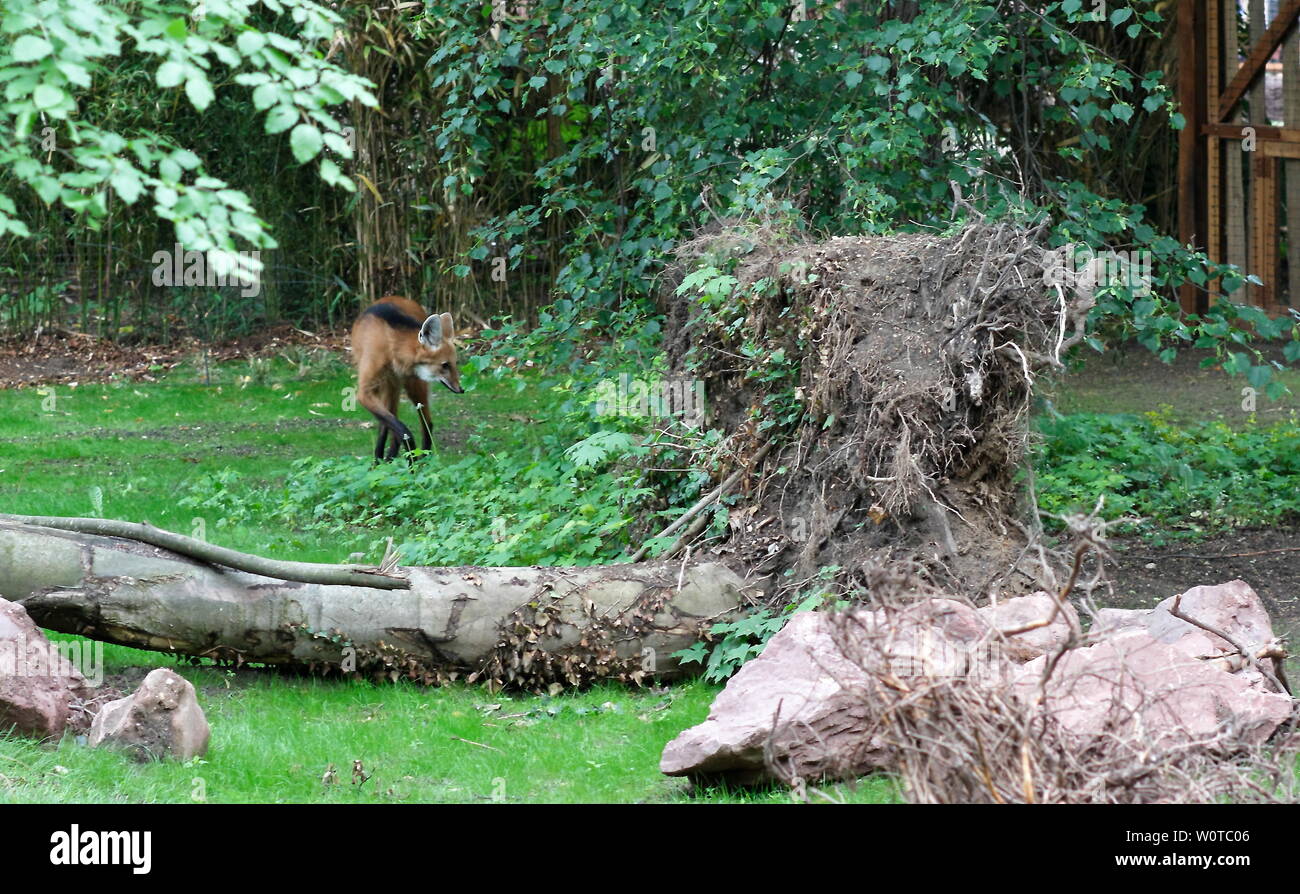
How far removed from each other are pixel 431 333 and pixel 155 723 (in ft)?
17.8

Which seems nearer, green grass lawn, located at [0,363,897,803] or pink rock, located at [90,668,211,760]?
green grass lawn, located at [0,363,897,803]

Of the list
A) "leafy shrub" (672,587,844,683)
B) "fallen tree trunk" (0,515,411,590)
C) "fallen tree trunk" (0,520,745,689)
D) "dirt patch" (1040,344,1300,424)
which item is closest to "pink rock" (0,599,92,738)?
"fallen tree trunk" (0,520,745,689)

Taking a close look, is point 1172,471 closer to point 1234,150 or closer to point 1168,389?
point 1168,389

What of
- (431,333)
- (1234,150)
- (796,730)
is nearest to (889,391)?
(796,730)

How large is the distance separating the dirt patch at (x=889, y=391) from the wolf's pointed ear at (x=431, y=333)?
13.2 ft

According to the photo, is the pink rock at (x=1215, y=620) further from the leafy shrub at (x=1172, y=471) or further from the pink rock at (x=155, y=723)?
the pink rock at (x=155, y=723)

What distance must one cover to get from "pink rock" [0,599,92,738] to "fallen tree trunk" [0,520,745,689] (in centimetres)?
35

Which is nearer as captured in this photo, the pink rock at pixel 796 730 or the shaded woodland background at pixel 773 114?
the pink rock at pixel 796 730

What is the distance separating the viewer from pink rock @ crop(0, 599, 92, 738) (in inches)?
169

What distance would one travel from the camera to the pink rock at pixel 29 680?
14.1ft

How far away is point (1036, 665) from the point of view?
12.8 feet

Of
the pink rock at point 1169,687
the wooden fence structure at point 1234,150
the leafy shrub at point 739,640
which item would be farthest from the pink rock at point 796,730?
the wooden fence structure at point 1234,150

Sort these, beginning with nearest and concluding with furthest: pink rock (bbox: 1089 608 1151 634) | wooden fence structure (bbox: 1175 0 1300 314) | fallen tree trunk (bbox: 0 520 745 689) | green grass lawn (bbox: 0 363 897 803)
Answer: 1. green grass lawn (bbox: 0 363 897 803)
2. pink rock (bbox: 1089 608 1151 634)
3. fallen tree trunk (bbox: 0 520 745 689)
4. wooden fence structure (bbox: 1175 0 1300 314)

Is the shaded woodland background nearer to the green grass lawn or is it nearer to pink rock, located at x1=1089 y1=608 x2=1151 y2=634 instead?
pink rock, located at x1=1089 y1=608 x2=1151 y2=634
